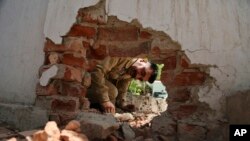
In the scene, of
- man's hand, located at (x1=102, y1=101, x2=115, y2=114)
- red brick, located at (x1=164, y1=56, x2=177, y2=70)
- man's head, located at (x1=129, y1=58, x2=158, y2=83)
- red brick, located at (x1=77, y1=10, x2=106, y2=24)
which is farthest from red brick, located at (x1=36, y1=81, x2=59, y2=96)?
man's head, located at (x1=129, y1=58, x2=158, y2=83)

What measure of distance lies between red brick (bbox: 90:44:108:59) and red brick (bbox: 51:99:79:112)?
0.46 m

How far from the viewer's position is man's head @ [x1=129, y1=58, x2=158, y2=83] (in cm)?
492

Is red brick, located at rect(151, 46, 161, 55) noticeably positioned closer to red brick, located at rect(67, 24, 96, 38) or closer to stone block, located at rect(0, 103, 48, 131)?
red brick, located at rect(67, 24, 96, 38)

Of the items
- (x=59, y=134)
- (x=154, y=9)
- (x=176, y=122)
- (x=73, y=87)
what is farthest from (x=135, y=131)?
(x=154, y=9)

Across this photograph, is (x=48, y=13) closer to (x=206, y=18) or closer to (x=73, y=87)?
(x=73, y=87)

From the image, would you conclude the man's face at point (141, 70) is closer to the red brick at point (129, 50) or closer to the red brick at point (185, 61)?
the red brick at point (129, 50)

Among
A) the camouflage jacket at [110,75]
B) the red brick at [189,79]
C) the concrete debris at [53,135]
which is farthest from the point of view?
the camouflage jacket at [110,75]

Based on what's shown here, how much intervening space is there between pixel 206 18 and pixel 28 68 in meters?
1.58

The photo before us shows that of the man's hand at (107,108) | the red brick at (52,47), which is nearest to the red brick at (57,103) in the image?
the red brick at (52,47)

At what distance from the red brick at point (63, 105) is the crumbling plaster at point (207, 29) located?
513mm

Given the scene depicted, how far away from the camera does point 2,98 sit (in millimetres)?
2600

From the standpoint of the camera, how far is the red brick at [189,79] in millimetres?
2261

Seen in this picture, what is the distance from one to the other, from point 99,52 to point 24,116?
0.83 meters

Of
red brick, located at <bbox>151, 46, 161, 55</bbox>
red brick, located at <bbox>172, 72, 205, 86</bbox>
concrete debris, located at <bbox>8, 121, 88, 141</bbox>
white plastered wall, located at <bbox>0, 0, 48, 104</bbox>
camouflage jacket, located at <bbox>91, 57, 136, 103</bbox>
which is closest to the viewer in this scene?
concrete debris, located at <bbox>8, 121, 88, 141</bbox>
